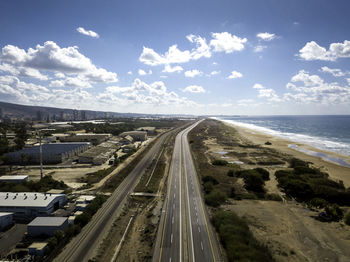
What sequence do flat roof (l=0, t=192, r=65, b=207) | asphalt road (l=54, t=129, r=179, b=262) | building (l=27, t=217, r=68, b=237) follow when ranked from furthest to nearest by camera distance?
flat roof (l=0, t=192, r=65, b=207) < building (l=27, t=217, r=68, b=237) < asphalt road (l=54, t=129, r=179, b=262)

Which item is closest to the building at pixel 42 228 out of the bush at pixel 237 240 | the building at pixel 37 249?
the building at pixel 37 249

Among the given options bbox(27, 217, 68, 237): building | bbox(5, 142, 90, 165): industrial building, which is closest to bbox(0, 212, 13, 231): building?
bbox(27, 217, 68, 237): building

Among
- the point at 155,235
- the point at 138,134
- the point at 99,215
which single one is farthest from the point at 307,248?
the point at 138,134

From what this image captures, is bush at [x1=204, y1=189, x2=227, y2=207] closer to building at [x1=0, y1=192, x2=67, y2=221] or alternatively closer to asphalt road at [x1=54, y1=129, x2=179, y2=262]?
asphalt road at [x1=54, y1=129, x2=179, y2=262]

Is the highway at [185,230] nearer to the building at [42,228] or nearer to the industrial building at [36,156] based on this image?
the building at [42,228]

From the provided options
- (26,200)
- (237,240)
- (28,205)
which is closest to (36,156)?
(26,200)

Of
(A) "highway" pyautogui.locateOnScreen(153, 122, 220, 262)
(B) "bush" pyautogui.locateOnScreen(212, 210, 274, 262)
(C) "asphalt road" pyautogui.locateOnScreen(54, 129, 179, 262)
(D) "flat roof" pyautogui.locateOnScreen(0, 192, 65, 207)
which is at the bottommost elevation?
(C) "asphalt road" pyautogui.locateOnScreen(54, 129, 179, 262)
